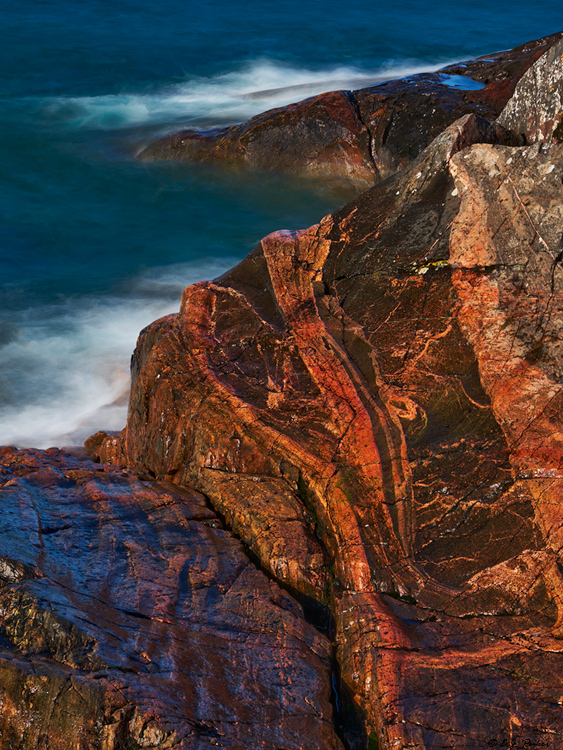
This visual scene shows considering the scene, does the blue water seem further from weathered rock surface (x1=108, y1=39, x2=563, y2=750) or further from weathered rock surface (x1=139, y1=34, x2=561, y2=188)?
weathered rock surface (x1=108, y1=39, x2=563, y2=750)

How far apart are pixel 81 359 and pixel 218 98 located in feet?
29.0

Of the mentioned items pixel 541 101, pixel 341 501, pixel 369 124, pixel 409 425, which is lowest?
pixel 341 501

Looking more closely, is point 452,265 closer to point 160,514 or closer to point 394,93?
point 160,514

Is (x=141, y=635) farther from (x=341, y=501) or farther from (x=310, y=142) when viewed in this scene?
(x=310, y=142)

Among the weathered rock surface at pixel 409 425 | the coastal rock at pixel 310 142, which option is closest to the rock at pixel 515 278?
the weathered rock surface at pixel 409 425

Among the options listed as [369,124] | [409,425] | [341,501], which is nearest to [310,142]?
[369,124]

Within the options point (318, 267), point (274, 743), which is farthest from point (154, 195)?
point (274, 743)

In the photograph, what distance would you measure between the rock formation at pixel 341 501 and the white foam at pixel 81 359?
2.06 meters

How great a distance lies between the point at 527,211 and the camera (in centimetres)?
468

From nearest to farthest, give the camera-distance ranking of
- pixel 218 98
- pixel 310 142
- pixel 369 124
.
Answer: pixel 369 124, pixel 310 142, pixel 218 98

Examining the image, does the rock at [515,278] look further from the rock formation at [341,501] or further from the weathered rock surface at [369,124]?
the weathered rock surface at [369,124]

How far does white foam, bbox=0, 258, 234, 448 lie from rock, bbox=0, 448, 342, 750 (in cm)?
347

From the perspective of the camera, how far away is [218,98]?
1523cm

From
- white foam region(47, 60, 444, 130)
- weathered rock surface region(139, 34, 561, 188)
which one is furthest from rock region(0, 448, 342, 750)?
white foam region(47, 60, 444, 130)
